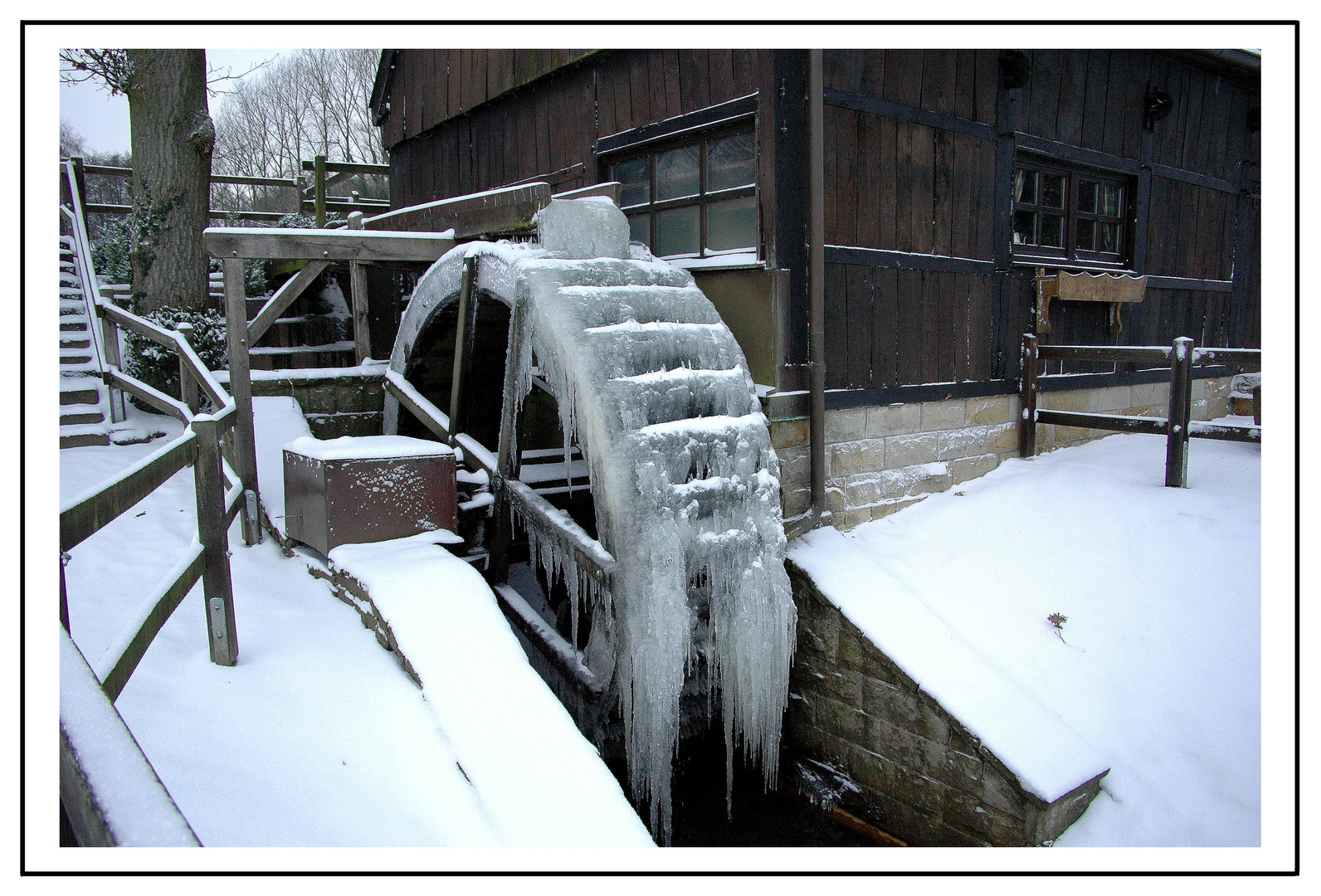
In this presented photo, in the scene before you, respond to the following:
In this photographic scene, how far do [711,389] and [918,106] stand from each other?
8.21 feet

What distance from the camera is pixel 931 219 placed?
4.82 meters

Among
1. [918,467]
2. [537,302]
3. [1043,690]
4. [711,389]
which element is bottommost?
[1043,690]

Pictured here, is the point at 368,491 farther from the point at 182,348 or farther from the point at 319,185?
the point at 319,185

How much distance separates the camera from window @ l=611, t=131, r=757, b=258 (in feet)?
14.5

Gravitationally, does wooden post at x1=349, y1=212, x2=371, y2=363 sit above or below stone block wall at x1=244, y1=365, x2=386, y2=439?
above

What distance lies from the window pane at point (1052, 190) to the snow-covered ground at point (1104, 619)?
6.60 ft

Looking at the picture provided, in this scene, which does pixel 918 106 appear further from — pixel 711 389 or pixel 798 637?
pixel 798 637

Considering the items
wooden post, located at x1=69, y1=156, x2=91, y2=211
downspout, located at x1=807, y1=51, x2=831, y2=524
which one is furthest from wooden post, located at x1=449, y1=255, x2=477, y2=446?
wooden post, located at x1=69, y1=156, x2=91, y2=211

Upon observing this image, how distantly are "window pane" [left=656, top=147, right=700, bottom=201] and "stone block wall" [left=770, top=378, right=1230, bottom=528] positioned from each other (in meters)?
1.62

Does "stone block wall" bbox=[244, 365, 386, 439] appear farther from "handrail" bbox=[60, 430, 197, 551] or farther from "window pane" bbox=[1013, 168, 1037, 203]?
"window pane" bbox=[1013, 168, 1037, 203]

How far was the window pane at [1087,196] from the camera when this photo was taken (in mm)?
5746

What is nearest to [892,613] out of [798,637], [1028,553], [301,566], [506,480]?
[798,637]

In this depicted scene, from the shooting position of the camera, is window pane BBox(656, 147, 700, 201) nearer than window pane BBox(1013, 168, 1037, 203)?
Yes
